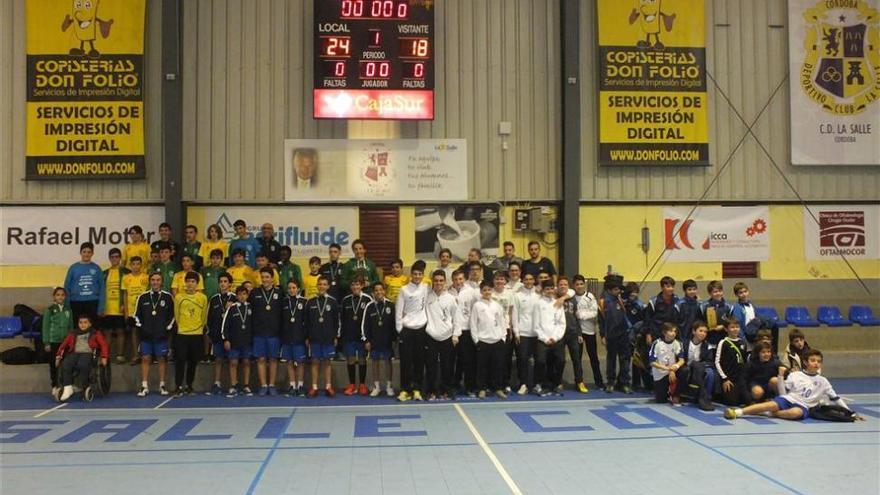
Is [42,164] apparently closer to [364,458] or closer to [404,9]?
[404,9]

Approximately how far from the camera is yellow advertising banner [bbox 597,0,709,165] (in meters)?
12.5

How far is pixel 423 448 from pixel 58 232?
29.7ft

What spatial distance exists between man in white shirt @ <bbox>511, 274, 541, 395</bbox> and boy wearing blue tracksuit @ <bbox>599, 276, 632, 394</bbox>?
1.15 metres

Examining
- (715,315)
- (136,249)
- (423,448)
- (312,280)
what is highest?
(136,249)

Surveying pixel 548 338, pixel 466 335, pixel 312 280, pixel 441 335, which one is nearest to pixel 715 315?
pixel 548 338

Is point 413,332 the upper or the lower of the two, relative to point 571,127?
lower

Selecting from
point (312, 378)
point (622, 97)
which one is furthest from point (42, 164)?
point (622, 97)

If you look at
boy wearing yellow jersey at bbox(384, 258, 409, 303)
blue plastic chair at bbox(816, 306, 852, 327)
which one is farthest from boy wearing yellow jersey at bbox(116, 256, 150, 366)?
blue plastic chair at bbox(816, 306, 852, 327)

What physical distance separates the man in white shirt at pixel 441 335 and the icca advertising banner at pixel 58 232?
6.21 m

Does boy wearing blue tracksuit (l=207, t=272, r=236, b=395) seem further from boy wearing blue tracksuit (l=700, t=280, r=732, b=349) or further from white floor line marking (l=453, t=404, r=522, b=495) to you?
boy wearing blue tracksuit (l=700, t=280, r=732, b=349)

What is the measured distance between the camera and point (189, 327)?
923 centimetres

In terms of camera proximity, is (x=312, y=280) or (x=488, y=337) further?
(x=312, y=280)

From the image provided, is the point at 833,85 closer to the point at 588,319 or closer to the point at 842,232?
the point at 842,232

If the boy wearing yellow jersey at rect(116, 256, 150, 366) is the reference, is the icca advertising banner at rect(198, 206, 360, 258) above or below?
above
